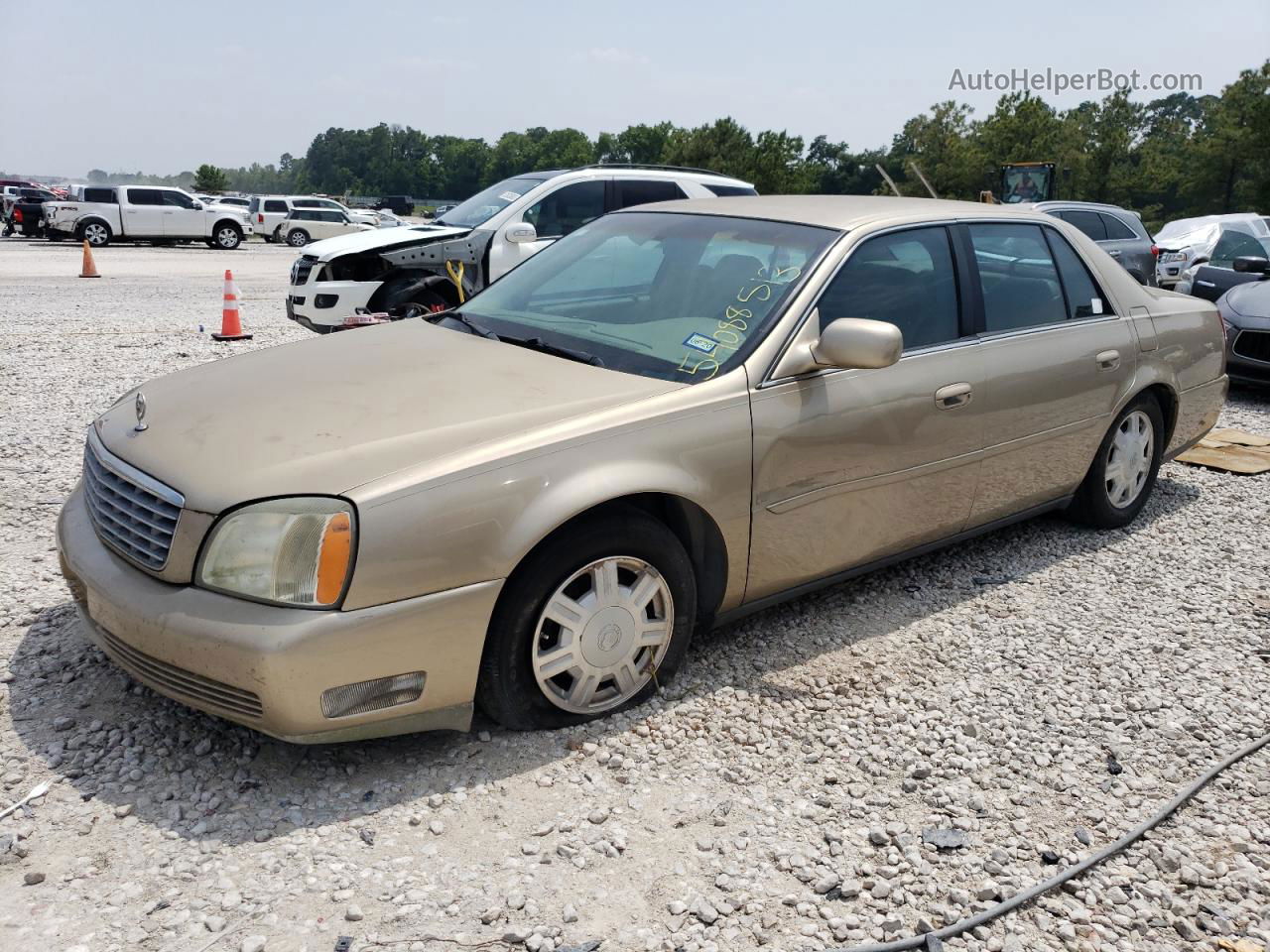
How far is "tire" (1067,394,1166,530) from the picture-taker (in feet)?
16.9

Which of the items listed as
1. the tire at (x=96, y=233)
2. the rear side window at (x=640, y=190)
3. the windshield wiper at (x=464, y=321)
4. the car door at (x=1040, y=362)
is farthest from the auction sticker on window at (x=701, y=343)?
the tire at (x=96, y=233)

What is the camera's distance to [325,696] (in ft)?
9.03

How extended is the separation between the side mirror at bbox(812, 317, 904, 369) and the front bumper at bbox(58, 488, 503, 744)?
1381 mm

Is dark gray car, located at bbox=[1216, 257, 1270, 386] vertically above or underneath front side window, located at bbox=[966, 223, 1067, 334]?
underneath

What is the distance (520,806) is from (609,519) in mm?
850

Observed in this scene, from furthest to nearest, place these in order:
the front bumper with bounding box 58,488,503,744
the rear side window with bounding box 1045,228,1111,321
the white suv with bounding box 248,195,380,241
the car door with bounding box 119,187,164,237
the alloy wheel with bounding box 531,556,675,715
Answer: the white suv with bounding box 248,195,380,241 < the car door with bounding box 119,187,164,237 < the rear side window with bounding box 1045,228,1111,321 < the alloy wheel with bounding box 531,556,675,715 < the front bumper with bounding box 58,488,503,744

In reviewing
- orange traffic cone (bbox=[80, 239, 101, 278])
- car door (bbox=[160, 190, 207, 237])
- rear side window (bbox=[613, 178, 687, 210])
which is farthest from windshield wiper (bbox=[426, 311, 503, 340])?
car door (bbox=[160, 190, 207, 237])

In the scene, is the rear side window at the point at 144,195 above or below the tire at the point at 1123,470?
above

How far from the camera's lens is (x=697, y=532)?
3.48m

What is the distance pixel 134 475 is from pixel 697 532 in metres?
1.70

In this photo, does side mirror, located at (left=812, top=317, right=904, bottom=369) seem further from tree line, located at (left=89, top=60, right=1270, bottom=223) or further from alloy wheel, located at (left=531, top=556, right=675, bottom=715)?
tree line, located at (left=89, top=60, right=1270, bottom=223)

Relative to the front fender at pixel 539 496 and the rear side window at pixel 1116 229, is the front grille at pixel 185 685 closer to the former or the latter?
the front fender at pixel 539 496

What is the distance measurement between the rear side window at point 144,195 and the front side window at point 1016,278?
2909cm

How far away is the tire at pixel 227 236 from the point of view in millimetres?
30562
